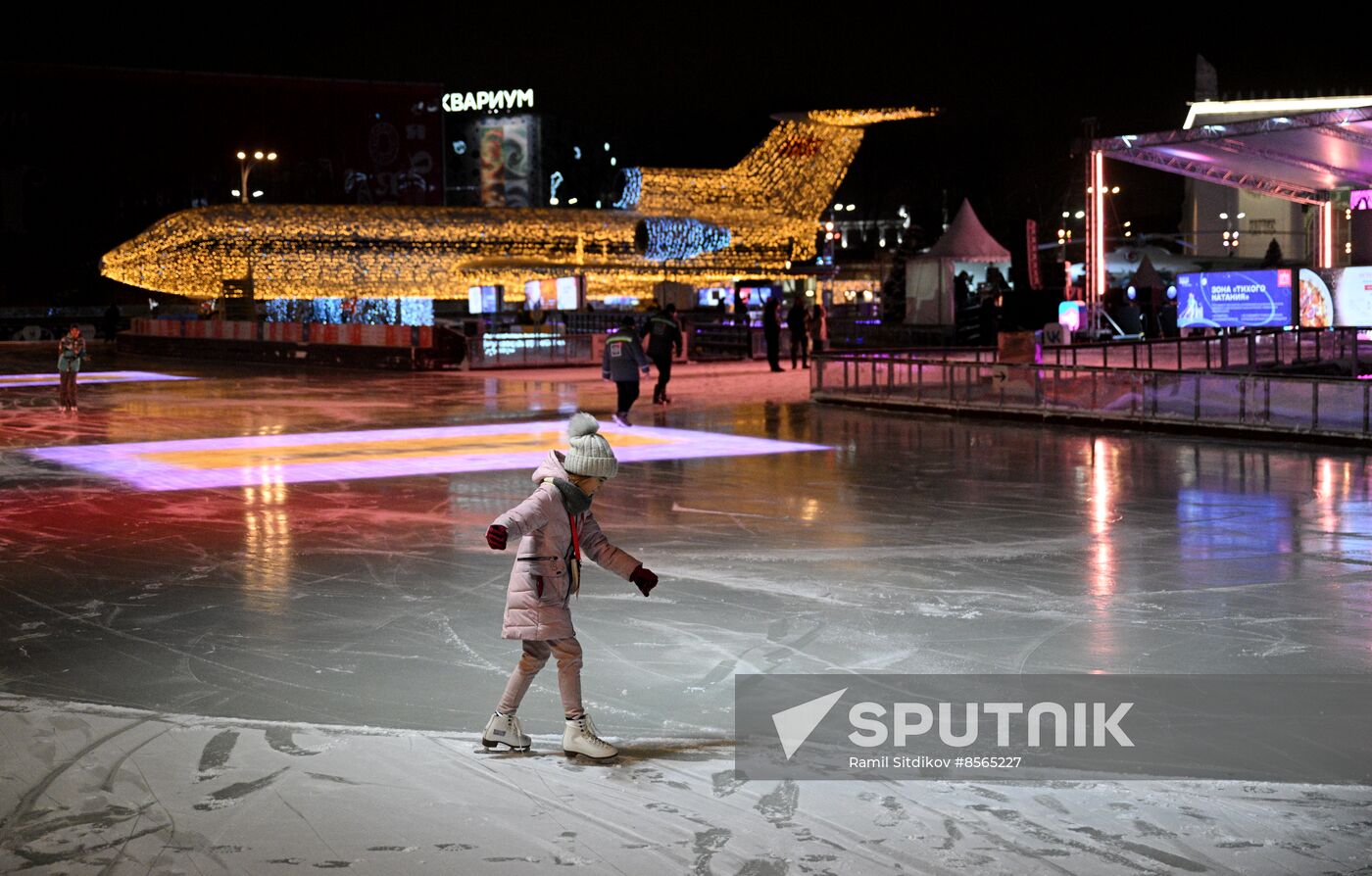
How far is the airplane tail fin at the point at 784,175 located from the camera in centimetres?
3872

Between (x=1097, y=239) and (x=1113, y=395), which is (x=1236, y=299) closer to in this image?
(x=1097, y=239)

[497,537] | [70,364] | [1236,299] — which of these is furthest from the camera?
[1236,299]

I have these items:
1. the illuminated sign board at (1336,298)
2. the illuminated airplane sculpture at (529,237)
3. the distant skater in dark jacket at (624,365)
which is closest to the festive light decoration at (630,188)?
the illuminated airplane sculpture at (529,237)

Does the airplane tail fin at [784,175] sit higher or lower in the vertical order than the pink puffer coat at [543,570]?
higher

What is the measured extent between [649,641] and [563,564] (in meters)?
2.28

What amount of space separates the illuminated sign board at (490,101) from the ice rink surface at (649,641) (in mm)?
84169

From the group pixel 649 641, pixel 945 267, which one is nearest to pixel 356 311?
pixel 945 267

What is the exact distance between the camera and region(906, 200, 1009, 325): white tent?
125 feet

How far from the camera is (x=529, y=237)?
3628cm

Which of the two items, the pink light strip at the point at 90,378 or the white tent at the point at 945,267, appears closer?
the pink light strip at the point at 90,378

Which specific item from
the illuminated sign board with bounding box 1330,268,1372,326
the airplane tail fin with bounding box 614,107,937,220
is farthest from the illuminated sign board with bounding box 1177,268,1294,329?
the airplane tail fin with bounding box 614,107,937,220

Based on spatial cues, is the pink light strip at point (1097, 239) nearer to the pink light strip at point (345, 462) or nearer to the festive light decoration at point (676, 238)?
the festive light decoration at point (676, 238)

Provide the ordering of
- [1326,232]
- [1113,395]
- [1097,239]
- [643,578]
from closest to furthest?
[643,578], [1113,395], [1097,239], [1326,232]

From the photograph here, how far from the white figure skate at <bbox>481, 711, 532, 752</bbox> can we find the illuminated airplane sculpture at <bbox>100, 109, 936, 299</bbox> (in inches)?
1180
